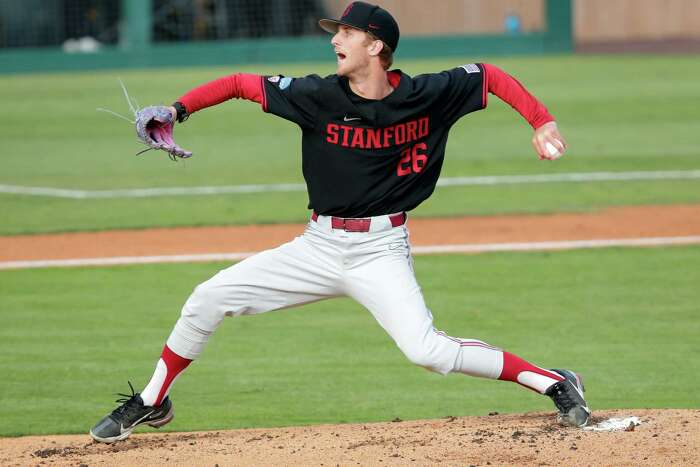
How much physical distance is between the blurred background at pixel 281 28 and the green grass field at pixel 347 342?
56.2ft

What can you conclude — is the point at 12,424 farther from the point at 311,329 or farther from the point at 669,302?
the point at 669,302

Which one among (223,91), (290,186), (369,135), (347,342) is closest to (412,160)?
(369,135)

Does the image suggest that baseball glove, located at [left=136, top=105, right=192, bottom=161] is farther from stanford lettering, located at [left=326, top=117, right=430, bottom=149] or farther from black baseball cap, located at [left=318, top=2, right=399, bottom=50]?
black baseball cap, located at [left=318, top=2, right=399, bottom=50]

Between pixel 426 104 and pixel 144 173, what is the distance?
35.1ft

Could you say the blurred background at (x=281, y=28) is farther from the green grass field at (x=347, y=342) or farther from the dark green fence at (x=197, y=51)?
the green grass field at (x=347, y=342)

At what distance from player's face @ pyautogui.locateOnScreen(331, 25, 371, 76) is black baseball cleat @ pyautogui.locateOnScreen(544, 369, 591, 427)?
1.65 metres

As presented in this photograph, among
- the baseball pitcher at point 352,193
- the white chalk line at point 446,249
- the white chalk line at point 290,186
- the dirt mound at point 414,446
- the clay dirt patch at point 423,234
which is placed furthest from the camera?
the white chalk line at point 290,186

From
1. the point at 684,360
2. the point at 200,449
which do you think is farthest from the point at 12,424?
the point at 684,360

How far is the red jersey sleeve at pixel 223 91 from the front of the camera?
17.3ft

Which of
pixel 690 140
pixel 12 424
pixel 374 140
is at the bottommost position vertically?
pixel 690 140

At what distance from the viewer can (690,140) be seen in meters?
16.8

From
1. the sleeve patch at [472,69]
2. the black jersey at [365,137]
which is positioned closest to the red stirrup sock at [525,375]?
the black jersey at [365,137]

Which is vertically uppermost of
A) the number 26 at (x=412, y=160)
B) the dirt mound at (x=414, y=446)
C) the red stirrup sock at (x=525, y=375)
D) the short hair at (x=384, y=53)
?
the short hair at (x=384, y=53)

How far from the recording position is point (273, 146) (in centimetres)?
1738
